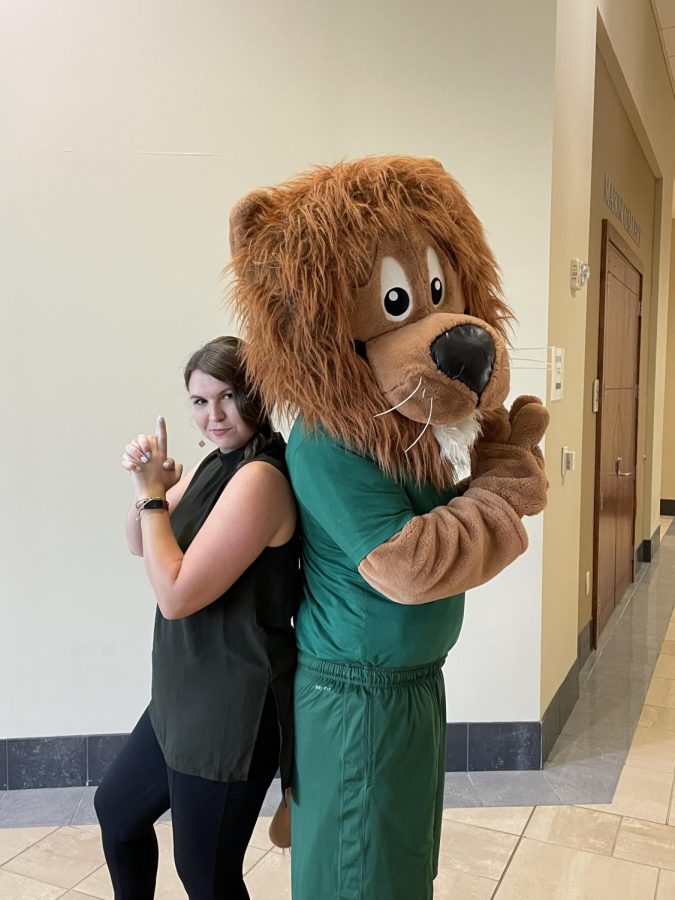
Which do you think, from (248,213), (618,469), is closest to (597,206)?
(618,469)

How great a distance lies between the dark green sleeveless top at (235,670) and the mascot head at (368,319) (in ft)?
0.64

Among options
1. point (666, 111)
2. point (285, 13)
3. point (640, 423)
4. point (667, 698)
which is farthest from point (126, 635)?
point (666, 111)

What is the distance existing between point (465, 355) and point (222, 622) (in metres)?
0.58

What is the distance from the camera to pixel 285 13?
249cm

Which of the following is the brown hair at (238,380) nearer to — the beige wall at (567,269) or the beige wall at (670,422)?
the beige wall at (567,269)

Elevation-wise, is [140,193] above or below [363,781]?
above

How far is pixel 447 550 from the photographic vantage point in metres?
1.11

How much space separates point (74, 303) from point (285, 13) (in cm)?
112

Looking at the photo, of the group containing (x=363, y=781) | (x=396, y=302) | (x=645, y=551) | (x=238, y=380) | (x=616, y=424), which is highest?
(x=396, y=302)

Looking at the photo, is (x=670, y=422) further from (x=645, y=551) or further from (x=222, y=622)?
(x=222, y=622)

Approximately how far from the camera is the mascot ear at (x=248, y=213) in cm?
119

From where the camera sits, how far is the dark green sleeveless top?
1.28 m

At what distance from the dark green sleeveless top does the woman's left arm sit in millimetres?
44

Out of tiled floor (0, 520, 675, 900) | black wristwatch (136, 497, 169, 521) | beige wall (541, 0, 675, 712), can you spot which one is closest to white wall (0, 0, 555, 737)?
beige wall (541, 0, 675, 712)
